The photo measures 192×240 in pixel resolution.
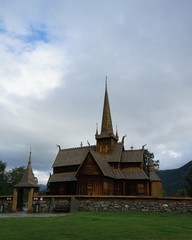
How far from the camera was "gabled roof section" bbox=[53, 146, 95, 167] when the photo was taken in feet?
162

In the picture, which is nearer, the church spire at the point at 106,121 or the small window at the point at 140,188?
the small window at the point at 140,188

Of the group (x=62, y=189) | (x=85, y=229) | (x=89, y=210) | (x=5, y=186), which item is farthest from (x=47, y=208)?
(x=5, y=186)

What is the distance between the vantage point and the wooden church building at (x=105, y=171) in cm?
4097

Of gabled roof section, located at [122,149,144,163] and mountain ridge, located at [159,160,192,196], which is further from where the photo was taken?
mountain ridge, located at [159,160,192,196]

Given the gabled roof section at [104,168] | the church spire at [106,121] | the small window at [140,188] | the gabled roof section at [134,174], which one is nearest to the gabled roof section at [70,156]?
the church spire at [106,121]

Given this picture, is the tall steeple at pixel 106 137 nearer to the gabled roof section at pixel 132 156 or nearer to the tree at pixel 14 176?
A: the gabled roof section at pixel 132 156

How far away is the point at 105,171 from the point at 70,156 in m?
11.1

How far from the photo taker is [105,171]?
41.8 meters

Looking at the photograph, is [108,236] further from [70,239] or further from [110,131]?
[110,131]

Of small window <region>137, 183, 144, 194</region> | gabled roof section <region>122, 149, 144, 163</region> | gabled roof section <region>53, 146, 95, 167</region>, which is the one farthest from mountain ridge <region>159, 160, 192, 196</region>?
small window <region>137, 183, 144, 194</region>

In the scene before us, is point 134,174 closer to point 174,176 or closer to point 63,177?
point 63,177

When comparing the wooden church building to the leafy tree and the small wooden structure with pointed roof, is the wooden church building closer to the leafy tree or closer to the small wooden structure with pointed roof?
the small wooden structure with pointed roof

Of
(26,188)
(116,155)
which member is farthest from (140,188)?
(26,188)

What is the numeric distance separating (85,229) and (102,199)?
16.2m
